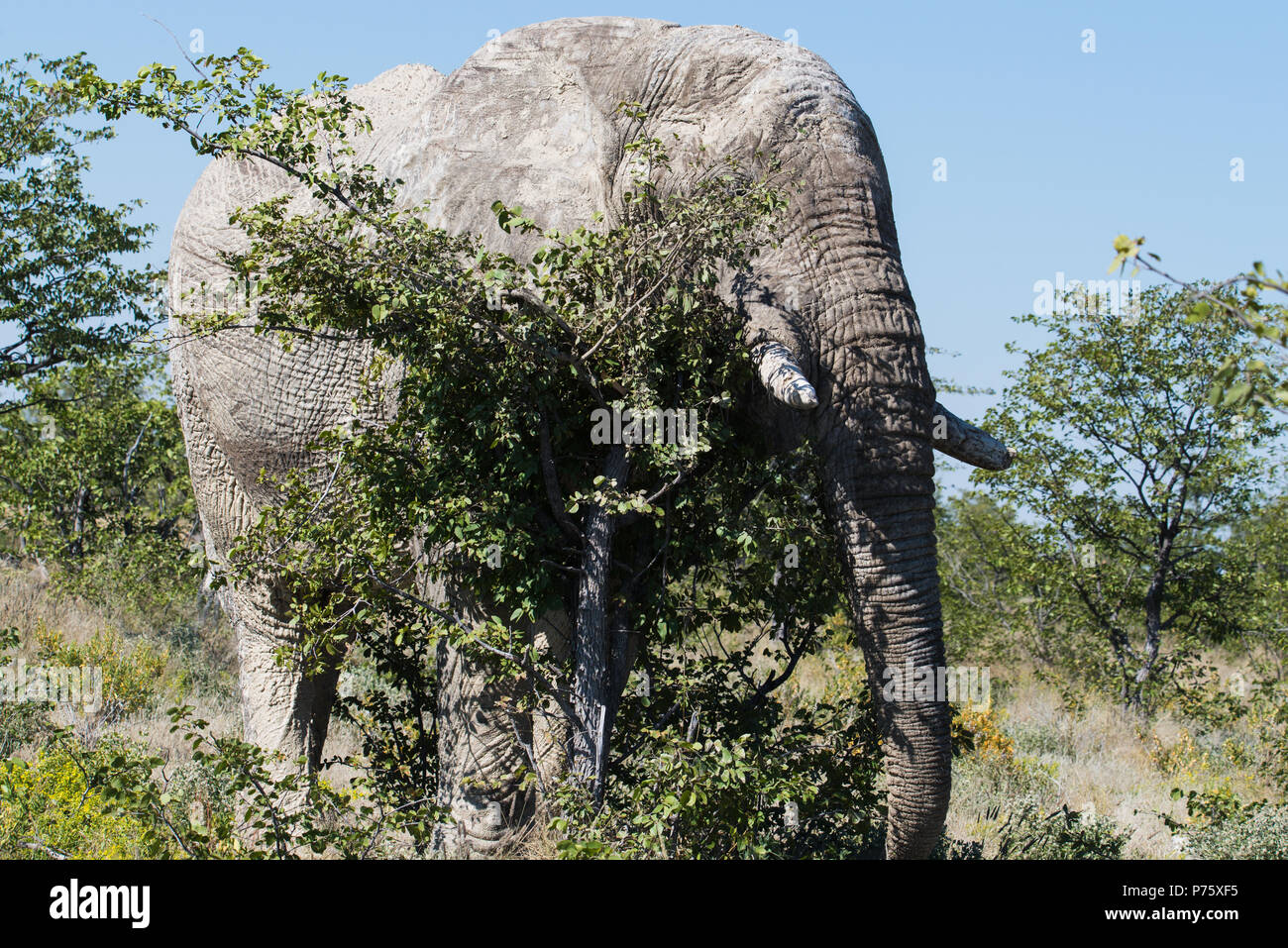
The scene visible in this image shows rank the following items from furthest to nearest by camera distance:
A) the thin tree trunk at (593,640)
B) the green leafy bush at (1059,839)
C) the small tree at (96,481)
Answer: the small tree at (96,481)
the green leafy bush at (1059,839)
the thin tree trunk at (593,640)

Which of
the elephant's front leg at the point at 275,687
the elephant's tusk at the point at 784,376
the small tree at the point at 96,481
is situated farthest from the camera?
the small tree at the point at 96,481

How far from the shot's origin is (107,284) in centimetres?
1335

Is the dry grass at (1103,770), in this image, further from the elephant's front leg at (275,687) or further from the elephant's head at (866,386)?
the elephant's front leg at (275,687)

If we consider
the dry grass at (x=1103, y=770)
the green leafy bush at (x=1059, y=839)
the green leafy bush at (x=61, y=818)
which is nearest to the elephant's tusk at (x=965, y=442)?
the green leafy bush at (x=1059, y=839)

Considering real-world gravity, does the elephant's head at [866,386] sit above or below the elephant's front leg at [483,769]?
above

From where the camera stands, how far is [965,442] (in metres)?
5.36

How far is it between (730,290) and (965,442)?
3.75 ft

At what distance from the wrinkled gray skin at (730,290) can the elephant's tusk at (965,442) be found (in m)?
0.01

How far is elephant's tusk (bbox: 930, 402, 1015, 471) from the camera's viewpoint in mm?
5301

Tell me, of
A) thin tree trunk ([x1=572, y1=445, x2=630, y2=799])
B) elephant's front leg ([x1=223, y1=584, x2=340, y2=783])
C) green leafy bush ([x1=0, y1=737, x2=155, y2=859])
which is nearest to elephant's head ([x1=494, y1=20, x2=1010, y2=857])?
thin tree trunk ([x1=572, y1=445, x2=630, y2=799])

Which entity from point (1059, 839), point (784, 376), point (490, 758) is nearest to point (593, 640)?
point (490, 758)

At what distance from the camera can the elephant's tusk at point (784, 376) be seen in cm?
473
